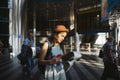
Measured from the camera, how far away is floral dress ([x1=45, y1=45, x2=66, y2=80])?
5254 millimetres

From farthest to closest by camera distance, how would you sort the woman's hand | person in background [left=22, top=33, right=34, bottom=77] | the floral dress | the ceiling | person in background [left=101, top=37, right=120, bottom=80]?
the ceiling → person in background [left=22, top=33, right=34, bottom=77] → person in background [left=101, top=37, right=120, bottom=80] → the floral dress → the woman's hand

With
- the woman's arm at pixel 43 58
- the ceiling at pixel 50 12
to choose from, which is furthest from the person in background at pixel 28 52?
the ceiling at pixel 50 12

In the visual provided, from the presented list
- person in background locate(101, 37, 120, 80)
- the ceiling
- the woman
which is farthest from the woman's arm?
the ceiling

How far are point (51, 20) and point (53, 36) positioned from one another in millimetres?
49751

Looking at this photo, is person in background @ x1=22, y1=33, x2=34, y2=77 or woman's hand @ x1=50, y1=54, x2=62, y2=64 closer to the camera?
woman's hand @ x1=50, y1=54, x2=62, y2=64

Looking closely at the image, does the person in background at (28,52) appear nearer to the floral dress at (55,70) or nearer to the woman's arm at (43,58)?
the floral dress at (55,70)

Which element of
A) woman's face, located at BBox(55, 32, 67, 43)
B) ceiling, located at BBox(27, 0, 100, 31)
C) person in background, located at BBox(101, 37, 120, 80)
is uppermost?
ceiling, located at BBox(27, 0, 100, 31)

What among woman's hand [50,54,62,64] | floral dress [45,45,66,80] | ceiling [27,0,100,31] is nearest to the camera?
woman's hand [50,54,62,64]

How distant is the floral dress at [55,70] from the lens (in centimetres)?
525

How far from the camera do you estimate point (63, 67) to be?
17.5 ft

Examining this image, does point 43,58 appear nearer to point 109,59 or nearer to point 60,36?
point 60,36

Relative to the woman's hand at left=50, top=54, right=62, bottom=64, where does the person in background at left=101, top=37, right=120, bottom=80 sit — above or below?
below

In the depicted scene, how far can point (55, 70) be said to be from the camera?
525cm

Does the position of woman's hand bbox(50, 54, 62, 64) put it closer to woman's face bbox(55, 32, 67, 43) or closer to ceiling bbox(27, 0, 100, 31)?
woman's face bbox(55, 32, 67, 43)
